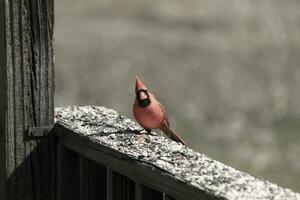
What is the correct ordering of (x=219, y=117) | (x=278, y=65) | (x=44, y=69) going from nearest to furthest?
1. (x=44, y=69)
2. (x=219, y=117)
3. (x=278, y=65)

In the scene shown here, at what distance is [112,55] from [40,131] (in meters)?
8.75

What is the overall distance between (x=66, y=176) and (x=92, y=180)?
0.16 meters

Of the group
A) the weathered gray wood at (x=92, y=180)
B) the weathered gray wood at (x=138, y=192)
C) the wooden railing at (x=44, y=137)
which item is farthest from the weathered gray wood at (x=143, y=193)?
the weathered gray wood at (x=92, y=180)

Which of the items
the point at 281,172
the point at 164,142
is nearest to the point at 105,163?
the point at 164,142

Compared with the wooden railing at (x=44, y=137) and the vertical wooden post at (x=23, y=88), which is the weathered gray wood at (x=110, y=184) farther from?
the vertical wooden post at (x=23, y=88)

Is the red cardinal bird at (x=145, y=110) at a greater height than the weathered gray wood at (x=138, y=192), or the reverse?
the red cardinal bird at (x=145, y=110)

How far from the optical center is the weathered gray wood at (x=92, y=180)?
3.03 meters

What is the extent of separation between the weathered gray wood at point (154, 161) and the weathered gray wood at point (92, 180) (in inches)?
2.5

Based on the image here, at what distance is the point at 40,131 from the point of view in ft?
10.2

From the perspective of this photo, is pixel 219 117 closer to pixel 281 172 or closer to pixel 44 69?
pixel 281 172

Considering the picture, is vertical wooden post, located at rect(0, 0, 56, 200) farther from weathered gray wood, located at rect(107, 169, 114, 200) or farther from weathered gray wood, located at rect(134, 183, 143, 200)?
weathered gray wood, located at rect(134, 183, 143, 200)

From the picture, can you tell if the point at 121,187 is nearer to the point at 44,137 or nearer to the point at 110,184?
the point at 110,184

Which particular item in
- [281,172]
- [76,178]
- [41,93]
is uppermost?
[41,93]

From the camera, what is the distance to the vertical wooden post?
3023 mm
